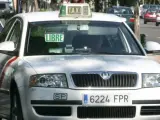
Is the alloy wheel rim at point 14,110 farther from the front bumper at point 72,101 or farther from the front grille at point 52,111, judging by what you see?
the front grille at point 52,111

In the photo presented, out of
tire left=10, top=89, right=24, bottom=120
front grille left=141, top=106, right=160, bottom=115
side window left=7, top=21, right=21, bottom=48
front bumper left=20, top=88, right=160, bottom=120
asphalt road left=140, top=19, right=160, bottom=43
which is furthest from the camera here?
asphalt road left=140, top=19, right=160, bottom=43

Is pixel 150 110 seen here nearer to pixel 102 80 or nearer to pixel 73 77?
pixel 102 80

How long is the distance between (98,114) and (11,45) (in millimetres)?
1643

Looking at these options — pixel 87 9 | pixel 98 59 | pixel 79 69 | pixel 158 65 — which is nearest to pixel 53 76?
pixel 79 69

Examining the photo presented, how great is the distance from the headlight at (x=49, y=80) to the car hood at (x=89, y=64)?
6 centimetres

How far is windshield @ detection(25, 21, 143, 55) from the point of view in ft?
25.0

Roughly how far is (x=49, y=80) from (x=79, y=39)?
1.37 m

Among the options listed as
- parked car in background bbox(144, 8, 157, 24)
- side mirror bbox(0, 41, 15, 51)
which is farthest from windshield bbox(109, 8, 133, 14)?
side mirror bbox(0, 41, 15, 51)

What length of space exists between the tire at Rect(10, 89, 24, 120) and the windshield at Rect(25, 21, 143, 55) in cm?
65

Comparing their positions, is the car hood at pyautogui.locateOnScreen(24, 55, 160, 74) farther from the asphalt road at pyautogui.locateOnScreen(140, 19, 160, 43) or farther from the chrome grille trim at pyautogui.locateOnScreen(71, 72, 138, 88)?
the asphalt road at pyautogui.locateOnScreen(140, 19, 160, 43)

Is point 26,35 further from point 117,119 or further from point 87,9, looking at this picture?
point 117,119

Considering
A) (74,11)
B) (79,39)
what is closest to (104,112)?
(79,39)

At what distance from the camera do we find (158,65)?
7.02 metres

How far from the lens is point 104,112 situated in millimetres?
6484
